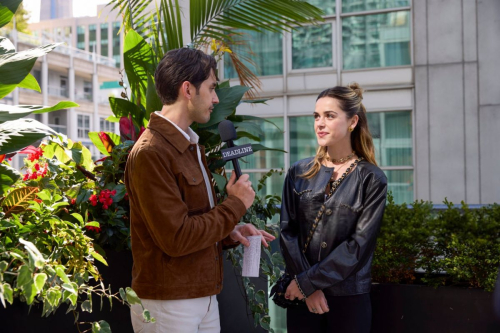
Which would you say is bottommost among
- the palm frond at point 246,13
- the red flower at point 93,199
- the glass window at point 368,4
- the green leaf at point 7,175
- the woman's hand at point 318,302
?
the woman's hand at point 318,302

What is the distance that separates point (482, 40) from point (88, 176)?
27.5ft

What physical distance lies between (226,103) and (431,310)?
5.90ft

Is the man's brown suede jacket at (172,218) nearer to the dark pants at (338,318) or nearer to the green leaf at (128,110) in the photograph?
the dark pants at (338,318)

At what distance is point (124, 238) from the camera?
3.14m

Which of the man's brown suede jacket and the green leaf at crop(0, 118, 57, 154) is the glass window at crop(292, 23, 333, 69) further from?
the green leaf at crop(0, 118, 57, 154)

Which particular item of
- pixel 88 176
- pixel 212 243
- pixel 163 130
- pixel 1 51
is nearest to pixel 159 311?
pixel 212 243

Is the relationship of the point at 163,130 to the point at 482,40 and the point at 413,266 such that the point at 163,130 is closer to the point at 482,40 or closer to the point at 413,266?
the point at 413,266

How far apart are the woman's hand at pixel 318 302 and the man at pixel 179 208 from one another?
61cm

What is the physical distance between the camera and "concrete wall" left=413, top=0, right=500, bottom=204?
967 cm

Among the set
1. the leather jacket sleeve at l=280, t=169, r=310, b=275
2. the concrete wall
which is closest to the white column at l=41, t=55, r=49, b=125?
the concrete wall

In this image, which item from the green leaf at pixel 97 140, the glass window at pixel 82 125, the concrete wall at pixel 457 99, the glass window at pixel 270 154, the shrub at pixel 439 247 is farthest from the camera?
the glass window at pixel 82 125

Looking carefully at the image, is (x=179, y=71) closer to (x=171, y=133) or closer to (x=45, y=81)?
(x=171, y=133)

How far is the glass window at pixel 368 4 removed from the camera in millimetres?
10039

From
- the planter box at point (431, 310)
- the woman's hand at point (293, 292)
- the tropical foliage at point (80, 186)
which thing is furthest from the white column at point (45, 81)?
the woman's hand at point (293, 292)
